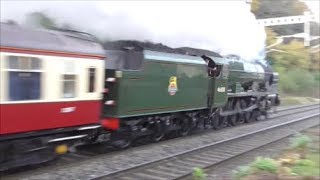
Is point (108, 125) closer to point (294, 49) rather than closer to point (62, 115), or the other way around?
point (62, 115)

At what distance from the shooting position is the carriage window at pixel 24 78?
25.4 feet

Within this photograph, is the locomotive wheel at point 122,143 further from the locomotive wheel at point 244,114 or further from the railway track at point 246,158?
the locomotive wheel at point 244,114

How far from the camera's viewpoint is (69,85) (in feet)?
29.4

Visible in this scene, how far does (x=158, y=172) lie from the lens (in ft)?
31.2

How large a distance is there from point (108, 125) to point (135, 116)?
3.44 ft

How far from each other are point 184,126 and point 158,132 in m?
1.60

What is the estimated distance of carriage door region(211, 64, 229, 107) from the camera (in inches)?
595

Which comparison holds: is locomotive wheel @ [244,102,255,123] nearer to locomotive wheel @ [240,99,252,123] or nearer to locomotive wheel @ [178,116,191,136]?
locomotive wheel @ [240,99,252,123]

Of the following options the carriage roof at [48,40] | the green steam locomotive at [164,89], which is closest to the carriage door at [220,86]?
the green steam locomotive at [164,89]

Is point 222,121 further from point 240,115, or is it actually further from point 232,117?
point 240,115

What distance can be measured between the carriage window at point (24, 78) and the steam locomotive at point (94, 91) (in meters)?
0.02

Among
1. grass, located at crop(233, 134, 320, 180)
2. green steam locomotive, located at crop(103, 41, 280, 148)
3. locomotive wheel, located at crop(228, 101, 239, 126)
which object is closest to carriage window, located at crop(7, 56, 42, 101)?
green steam locomotive, located at crop(103, 41, 280, 148)

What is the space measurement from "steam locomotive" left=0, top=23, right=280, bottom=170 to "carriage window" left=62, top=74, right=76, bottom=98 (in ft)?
0.06

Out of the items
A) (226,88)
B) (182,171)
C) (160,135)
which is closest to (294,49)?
(226,88)
